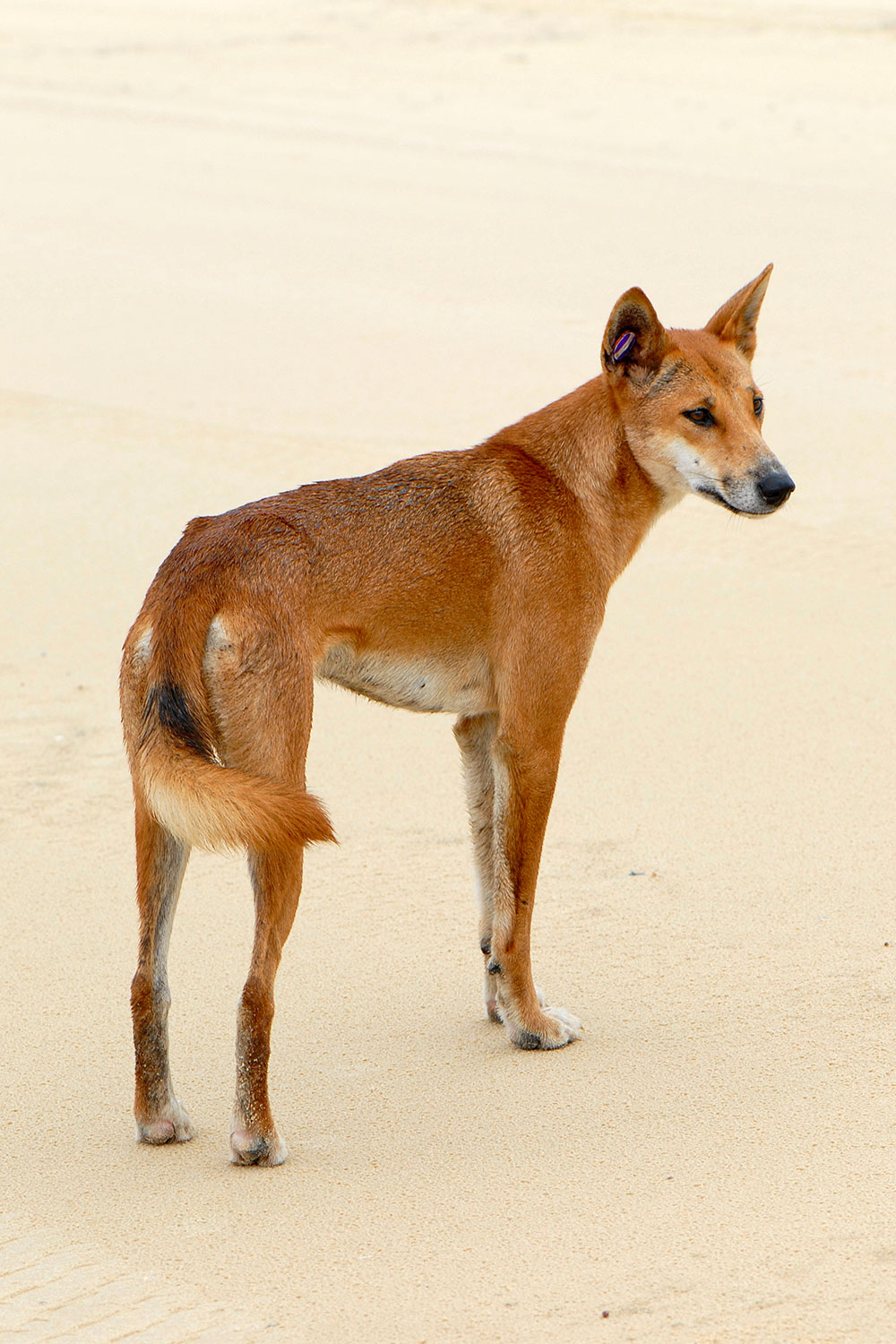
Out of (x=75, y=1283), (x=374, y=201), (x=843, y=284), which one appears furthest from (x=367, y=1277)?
(x=374, y=201)

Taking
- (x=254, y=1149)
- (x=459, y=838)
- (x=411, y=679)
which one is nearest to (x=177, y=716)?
(x=411, y=679)

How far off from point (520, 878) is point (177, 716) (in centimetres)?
140

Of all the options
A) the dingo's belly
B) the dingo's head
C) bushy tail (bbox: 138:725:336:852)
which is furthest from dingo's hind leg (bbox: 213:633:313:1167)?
the dingo's head

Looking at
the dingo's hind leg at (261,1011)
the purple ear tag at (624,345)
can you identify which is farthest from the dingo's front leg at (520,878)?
the purple ear tag at (624,345)

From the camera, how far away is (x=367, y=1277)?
3.91m

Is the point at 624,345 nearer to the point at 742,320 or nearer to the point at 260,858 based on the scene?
the point at 742,320

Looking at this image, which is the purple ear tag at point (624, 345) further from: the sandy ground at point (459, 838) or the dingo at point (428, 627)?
the sandy ground at point (459, 838)

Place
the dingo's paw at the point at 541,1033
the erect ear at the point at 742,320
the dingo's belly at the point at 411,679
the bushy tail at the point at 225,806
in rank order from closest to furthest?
the bushy tail at the point at 225,806 → the dingo's belly at the point at 411,679 → the dingo's paw at the point at 541,1033 → the erect ear at the point at 742,320

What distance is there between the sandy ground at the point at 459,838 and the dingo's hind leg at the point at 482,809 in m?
0.35

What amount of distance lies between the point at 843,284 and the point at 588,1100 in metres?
11.4

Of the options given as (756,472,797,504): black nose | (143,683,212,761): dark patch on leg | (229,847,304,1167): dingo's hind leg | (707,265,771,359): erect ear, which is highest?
(707,265,771,359): erect ear

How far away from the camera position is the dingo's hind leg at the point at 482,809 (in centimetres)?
552

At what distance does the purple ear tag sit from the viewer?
5207 millimetres

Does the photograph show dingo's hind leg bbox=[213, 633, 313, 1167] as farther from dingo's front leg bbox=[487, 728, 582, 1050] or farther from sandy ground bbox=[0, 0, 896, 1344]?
dingo's front leg bbox=[487, 728, 582, 1050]
